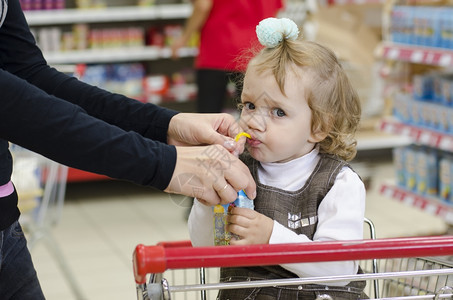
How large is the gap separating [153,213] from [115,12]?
1681 millimetres

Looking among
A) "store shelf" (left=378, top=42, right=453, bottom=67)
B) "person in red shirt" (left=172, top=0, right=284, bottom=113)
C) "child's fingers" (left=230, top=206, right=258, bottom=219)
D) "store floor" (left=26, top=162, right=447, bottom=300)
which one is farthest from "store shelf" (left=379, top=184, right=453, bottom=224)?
"child's fingers" (left=230, top=206, right=258, bottom=219)

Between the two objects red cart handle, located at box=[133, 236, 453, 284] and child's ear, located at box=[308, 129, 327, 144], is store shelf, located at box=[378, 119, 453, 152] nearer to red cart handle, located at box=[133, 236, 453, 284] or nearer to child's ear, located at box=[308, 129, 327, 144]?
child's ear, located at box=[308, 129, 327, 144]

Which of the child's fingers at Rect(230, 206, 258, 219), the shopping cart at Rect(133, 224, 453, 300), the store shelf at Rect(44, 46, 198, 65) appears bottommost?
the store shelf at Rect(44, 46, 198, 65)

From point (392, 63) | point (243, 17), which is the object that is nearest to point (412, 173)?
point (392, 63)

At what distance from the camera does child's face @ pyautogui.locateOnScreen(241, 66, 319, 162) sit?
173 cm

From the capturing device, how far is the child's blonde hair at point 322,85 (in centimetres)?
175

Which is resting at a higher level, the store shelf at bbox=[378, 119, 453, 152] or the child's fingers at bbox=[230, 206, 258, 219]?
the child's fingers at bbox=[230, 206, 258, 219]

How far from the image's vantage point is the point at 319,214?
1734 mm

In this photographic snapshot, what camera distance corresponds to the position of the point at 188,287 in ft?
4.49

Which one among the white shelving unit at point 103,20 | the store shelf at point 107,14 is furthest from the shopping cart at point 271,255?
the store shelf at point 107,14

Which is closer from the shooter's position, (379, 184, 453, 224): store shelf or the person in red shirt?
(379, 184, 453, 224): store shelf

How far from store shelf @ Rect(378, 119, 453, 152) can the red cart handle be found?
2686mm

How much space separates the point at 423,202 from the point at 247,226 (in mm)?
2782

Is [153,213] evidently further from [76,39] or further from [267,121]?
[267,121]
